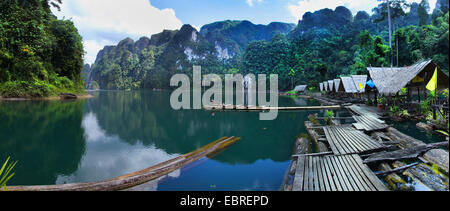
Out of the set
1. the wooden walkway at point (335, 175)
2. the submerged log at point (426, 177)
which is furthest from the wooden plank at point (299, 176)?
the submerged log at point (426, 177)

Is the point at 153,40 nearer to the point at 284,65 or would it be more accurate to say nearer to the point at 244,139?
the point at 284,65

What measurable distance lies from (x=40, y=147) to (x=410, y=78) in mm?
15444

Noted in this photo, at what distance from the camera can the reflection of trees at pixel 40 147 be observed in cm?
524

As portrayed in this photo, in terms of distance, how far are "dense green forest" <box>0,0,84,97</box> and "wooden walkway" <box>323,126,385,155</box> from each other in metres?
29.9

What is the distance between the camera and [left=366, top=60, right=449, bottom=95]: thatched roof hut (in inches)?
372

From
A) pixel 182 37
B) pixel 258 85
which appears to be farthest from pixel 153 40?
pixel 258 85

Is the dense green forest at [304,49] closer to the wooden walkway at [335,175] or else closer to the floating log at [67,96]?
the wooden walkway at [335,175]

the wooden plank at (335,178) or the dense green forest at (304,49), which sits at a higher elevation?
the dense green forest at (304,49)

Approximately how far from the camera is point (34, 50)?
2380 centimetres

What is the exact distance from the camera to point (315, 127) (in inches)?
352

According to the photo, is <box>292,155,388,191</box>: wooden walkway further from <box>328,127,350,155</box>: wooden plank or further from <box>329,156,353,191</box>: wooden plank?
<box>328,127,350,155</box>: wooden plank

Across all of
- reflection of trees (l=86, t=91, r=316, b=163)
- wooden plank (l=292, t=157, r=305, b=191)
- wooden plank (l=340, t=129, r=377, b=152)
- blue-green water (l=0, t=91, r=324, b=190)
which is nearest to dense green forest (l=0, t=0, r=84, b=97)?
blue-green water (l=0, t=91, r=324, b=190)

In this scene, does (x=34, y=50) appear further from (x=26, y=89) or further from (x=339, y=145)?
(x=339, y=145)

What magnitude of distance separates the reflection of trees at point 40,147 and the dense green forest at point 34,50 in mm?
14884
